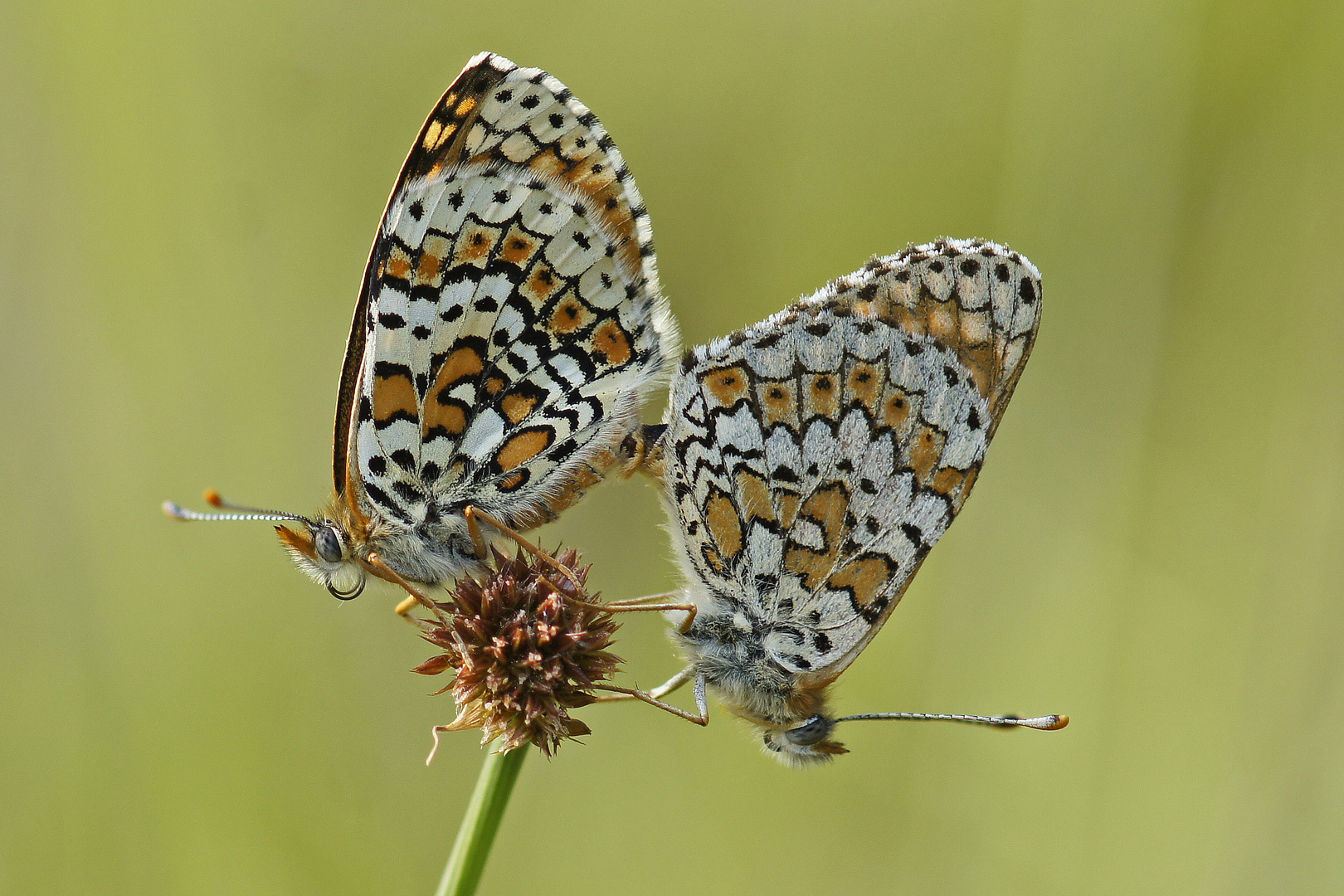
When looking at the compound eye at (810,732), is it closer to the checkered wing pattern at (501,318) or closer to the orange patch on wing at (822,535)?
the orange patch on wing at (822,535)

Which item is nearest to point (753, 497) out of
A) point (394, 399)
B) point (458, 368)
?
point (458, 368)

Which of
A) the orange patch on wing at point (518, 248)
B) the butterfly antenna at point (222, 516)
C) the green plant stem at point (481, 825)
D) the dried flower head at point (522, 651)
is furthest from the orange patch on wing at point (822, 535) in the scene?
the butterfly antenna at point (222, 516)

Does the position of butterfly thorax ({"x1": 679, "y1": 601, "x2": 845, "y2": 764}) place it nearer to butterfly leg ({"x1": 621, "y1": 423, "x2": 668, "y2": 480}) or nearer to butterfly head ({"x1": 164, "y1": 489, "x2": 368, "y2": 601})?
butterfly leg ({"x1": 621, "y1": 423, "x2": 668, "y2": 480})

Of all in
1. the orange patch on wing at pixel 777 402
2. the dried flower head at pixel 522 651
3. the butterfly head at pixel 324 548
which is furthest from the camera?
the orange patch on wing at pixel 777 402

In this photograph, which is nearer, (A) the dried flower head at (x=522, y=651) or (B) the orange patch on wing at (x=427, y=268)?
(A) the dried flower head at (x=522, y=651)

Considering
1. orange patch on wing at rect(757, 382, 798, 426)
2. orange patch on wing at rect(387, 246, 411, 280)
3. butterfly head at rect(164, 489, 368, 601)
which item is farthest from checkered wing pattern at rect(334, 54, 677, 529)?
orange patch on wing at rect(757, 382, 798, 426)

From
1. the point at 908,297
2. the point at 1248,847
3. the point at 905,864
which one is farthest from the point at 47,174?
the point at 1248,847

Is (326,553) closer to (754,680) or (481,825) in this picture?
(481,825)

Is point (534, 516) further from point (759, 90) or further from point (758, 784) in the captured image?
point (759, 90)
